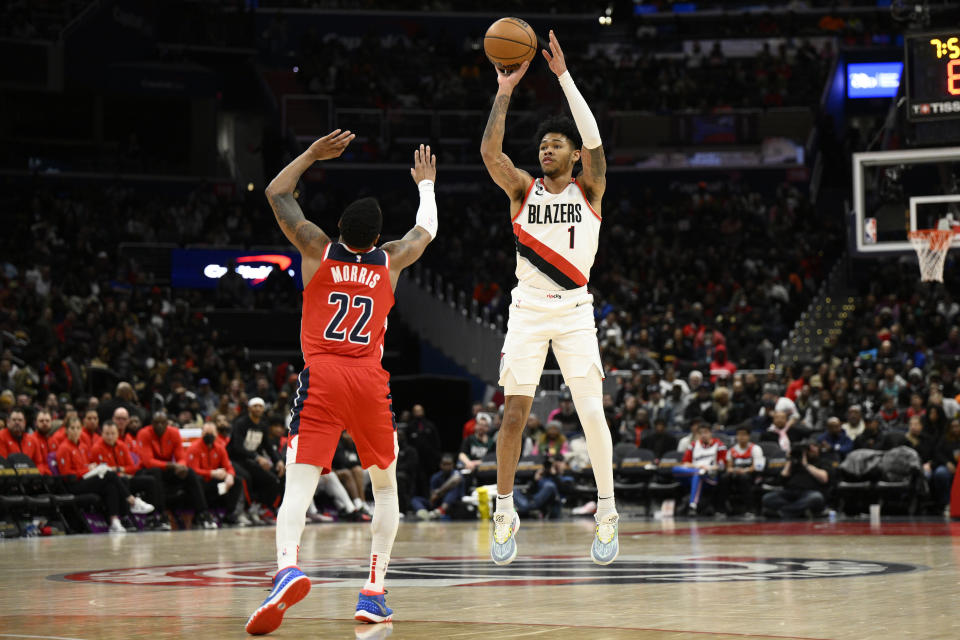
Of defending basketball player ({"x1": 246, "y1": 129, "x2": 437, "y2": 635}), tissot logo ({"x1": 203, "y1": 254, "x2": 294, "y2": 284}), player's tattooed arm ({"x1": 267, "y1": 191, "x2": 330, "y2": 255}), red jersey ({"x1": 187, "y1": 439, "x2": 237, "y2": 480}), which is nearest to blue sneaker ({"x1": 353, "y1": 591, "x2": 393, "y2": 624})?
defending basketball player ({"x1": 246, "y1": 129, "x2": 437, "y2": 635})

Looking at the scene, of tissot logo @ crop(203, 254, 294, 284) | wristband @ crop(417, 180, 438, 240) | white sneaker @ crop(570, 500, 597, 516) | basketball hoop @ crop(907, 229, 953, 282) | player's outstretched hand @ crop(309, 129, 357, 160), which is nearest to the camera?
player's outstretched hand @ crop(309, 129, 357, 160)

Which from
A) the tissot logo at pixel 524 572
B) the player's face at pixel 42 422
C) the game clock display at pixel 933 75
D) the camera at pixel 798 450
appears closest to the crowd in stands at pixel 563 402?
the player's face at pixel 42 422

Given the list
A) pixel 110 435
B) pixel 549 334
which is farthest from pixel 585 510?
pixel 549 334

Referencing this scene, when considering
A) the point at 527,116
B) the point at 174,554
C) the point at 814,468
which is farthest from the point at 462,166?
the point at 174,554

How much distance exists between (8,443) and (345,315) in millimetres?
10897

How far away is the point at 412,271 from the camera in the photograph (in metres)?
33.3

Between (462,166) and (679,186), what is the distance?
6.53m

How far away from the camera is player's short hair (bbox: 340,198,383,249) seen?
6.73 meters

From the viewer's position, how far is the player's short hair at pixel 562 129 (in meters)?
8.21

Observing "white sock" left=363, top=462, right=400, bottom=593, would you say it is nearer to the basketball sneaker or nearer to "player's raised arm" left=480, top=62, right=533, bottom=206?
the basketball sneaker

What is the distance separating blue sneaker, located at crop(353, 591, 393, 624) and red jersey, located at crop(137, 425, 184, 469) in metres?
11.6

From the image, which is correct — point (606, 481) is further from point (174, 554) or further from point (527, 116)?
point (527, 116)

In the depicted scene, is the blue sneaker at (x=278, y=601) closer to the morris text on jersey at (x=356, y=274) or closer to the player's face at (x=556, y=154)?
the morris text on jersey at (x=356, y=274)

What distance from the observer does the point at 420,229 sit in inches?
288
